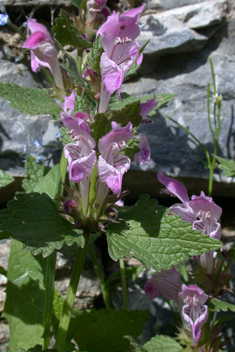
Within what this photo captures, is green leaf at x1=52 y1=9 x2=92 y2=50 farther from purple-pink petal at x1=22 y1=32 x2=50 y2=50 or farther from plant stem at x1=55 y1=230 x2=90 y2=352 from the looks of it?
plant stem at x1=55 y1=230 x2=90 y2=352

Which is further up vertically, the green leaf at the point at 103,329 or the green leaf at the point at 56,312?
the green leaf at the point at 56,312

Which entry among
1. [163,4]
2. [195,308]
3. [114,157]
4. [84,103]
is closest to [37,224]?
[114,157]

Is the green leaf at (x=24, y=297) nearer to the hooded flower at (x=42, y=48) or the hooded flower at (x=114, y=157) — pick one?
the hooded flower at (x=114, y=157)

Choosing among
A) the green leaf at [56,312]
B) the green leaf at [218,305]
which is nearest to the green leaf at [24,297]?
the green leaf at [56,312]

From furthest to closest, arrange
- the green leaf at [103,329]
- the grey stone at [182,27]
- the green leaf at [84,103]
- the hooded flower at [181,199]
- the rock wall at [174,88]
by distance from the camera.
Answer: the grey stone at [182,27] < the rock wall at [174,88] < the green leaf at [103,329] < the hooded flower at [181,199] < the green leaf at [84,103]

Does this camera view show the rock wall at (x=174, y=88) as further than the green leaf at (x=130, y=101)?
Yes

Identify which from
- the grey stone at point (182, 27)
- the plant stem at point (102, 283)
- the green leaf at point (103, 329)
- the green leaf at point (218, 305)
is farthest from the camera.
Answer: the grey stone at point (182, 27)

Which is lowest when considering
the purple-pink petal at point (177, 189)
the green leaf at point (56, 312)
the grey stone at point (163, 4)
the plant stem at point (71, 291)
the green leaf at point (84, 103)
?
the green leaf at point (56, 312)

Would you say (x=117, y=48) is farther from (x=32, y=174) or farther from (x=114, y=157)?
(x=32, y=174)
